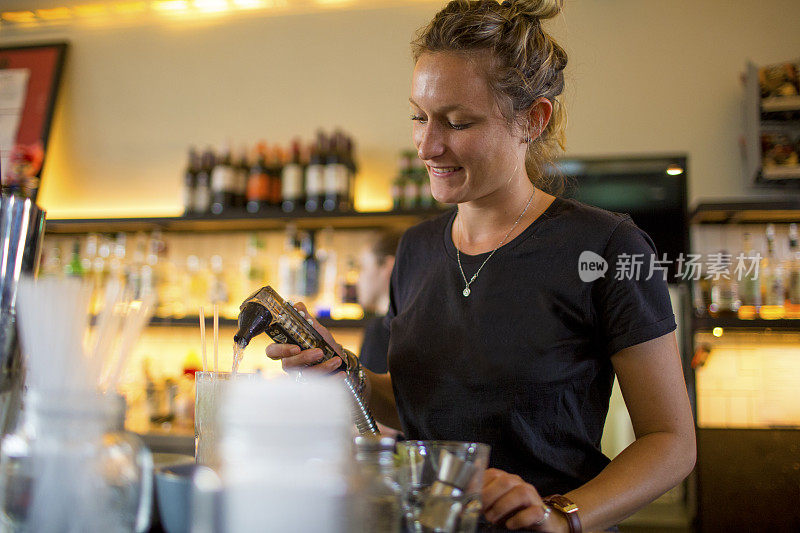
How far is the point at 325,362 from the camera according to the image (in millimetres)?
945

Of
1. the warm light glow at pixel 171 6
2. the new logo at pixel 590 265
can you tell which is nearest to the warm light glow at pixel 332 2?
the warm light glow at pixel 171 6

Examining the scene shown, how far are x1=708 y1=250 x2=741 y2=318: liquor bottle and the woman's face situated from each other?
72.2 inches

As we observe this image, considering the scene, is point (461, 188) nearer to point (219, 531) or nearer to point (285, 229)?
point (219, 531)

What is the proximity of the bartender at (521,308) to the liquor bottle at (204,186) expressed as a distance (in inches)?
82.7

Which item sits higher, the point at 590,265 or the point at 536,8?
the point at 536,8

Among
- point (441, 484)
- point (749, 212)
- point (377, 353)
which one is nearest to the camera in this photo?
point (441, 484)

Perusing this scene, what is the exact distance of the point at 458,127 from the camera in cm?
102

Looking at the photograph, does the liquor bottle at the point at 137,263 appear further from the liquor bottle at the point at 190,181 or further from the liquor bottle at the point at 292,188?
the liquor bottle at the point at 292,188

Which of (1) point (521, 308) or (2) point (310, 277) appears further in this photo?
(2) point (310, 277)

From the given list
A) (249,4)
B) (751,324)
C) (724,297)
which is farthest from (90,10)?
(751,324)

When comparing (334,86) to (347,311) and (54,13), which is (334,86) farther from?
(54,13)

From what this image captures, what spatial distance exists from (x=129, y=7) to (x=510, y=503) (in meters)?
3.65

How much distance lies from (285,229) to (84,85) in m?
1.44

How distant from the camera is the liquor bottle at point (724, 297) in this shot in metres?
2.55
